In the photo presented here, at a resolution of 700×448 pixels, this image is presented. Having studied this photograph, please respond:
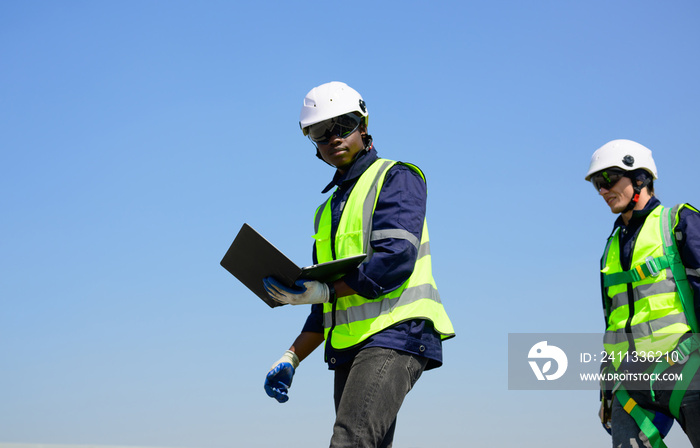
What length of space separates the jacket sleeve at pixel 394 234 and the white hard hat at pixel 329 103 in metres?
0.57

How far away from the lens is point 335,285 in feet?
15.0

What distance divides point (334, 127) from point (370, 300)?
4.08ft

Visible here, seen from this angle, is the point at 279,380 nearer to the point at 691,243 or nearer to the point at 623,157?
the point at 691,243

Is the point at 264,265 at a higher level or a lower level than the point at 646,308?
lower

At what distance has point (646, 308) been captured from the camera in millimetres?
5488

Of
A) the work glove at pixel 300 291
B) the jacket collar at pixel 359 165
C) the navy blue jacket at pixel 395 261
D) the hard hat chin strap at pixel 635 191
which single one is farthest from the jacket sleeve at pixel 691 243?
the work glove at pixel 300 291

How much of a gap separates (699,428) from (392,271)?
2.49 meters

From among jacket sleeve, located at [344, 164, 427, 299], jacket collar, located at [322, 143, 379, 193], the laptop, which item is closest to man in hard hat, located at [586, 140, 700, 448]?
jacket sleeve, located at [344, 164, 427, 299]

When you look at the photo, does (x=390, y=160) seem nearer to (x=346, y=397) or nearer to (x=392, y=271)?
(x=392, y=271)

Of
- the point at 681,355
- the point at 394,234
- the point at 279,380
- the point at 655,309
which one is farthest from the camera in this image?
the point at 655,309

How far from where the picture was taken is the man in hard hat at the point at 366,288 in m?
4.23

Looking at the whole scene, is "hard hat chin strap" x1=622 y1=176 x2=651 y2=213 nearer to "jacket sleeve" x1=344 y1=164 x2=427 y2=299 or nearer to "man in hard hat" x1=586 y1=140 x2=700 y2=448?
"man in hard hat" x1=586 y1=140 x2=700 y2=448

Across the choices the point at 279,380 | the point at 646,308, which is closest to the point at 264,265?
the point at 279,380

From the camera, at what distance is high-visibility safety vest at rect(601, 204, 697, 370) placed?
5359 millimetres
